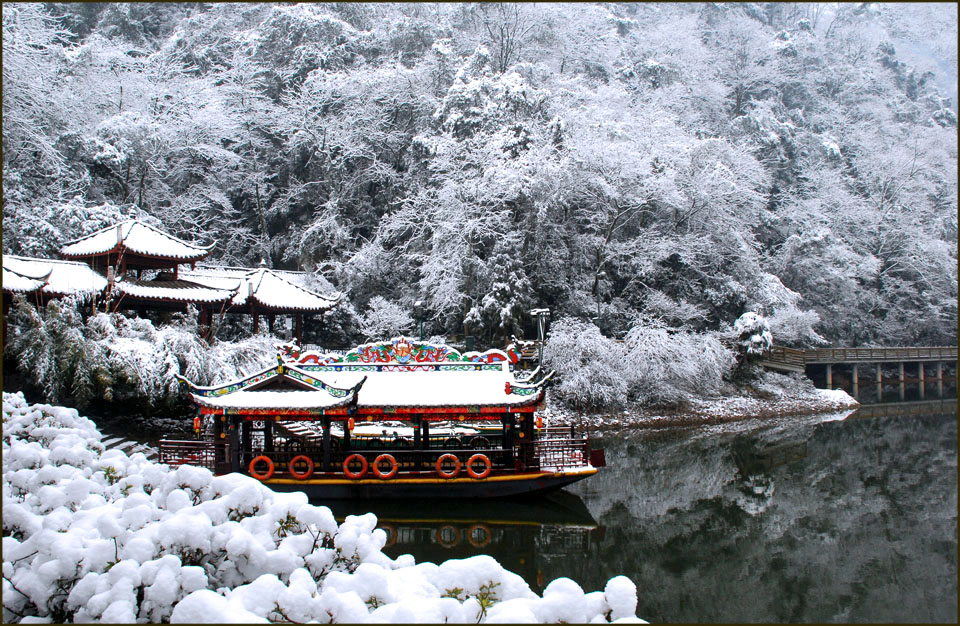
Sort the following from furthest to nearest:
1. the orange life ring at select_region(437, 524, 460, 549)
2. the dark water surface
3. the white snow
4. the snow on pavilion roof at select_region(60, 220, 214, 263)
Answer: the snow on pavilion roof at select_region(60, 220, 214, 263) → the white snow → the orange life ring at select_region(437, 524, 460, 549) → the dark water surface

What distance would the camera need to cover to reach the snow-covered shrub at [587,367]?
740 inches

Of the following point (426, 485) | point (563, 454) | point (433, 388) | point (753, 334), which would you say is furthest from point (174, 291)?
point (753, 334)

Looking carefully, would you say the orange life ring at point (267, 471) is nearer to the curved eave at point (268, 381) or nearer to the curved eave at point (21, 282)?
the curved eave at point (268, 381)

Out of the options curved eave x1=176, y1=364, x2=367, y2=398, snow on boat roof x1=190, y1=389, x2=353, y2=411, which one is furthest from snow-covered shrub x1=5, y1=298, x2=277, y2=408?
snow on boat roof x1=190, y1=389, x2=353, y2=411

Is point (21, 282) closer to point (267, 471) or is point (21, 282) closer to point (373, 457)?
point (267, 471)

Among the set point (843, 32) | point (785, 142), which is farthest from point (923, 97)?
point (785, 142)

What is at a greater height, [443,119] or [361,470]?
[443,119]

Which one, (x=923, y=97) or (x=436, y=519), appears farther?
(x=923, y=97)

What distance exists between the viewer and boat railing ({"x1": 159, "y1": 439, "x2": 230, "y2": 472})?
10.4 metres

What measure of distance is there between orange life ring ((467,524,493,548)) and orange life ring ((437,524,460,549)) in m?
0.17

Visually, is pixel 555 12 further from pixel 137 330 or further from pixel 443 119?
pixel 137 330

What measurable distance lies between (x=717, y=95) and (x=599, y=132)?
39.4 feet

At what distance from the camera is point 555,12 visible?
28531 mm

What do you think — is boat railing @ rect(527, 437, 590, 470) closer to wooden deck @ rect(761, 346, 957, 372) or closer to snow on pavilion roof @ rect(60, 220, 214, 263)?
snow on pavilion roof @ rect(60, 220, 214, 263)
